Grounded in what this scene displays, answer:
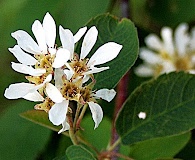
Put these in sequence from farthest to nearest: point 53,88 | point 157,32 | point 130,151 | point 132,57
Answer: point 157,32 → point 130,151 → point 132,57 → point 53,88

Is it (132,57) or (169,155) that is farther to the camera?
(169,155)

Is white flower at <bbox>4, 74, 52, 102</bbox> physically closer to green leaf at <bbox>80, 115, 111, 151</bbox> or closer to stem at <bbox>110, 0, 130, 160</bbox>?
stem at <bbox>110, 0, 130, 160</bbox>

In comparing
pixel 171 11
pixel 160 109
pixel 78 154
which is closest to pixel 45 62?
pixel 78 154

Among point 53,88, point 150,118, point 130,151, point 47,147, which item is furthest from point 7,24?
point 53,88

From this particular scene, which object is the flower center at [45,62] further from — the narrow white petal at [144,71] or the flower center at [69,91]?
the narrow white petal at [144,71]

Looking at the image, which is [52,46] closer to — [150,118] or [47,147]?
[150,118]

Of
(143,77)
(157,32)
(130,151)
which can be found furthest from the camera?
(157,32)

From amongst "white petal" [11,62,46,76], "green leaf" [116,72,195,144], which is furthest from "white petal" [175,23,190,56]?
"white petal" [11,62,46,76]
